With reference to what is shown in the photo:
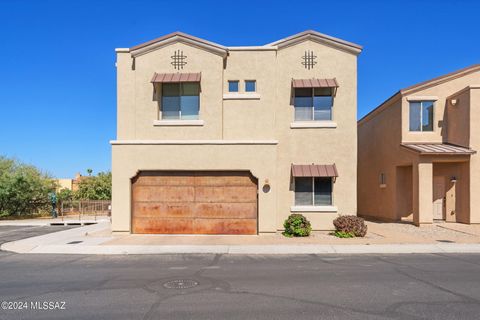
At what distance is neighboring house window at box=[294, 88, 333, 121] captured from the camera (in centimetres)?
1620

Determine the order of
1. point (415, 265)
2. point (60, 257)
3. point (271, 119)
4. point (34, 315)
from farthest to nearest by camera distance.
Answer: point (271, 119)
point (60, 257)
point (415, 265)
point (34, 315)

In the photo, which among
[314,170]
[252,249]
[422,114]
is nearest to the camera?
[252,249]

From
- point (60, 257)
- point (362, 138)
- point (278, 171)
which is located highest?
point (362, 138)

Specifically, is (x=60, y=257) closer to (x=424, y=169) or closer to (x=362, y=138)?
(x=424, y=169)

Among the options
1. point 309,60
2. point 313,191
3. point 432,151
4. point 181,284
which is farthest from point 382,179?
point 181,284

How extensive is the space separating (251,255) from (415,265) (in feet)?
15.7

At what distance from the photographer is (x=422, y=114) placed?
750 inches

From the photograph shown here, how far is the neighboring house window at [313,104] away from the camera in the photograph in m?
16.2

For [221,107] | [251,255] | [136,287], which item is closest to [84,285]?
[136,287]

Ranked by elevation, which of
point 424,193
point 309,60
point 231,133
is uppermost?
point 309,60

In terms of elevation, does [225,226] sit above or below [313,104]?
below

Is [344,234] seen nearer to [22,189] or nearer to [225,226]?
[225,226]

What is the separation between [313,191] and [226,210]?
4114 mm

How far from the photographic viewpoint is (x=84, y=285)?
25.3ft
